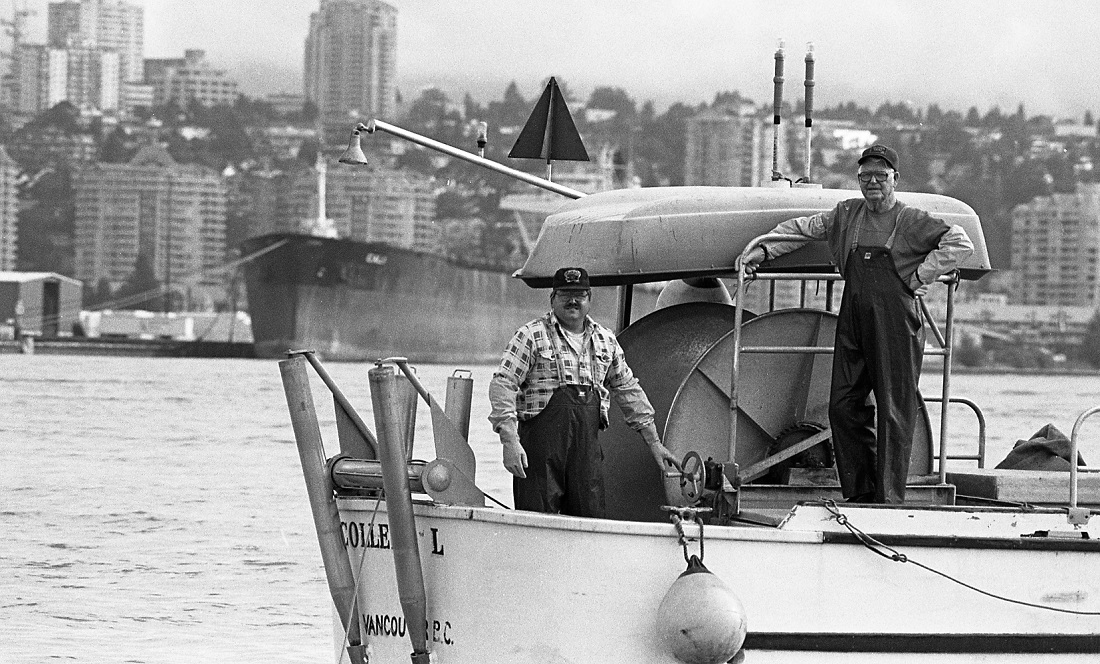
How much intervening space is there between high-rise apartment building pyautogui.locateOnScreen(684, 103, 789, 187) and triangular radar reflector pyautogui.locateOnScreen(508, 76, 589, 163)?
10501 centimetres

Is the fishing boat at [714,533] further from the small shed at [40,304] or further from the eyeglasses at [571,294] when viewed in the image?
the small shed at [40,304]

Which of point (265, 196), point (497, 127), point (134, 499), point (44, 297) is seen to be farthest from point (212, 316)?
point (134, 499)

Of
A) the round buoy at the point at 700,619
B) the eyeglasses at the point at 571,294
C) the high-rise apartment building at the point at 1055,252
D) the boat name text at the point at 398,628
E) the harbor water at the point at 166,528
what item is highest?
the high-rise apartment building at the point at 1055,252

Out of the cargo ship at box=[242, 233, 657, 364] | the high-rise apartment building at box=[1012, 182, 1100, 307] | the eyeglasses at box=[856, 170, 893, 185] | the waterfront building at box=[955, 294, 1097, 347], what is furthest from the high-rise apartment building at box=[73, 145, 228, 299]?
the eyeglasses at box=[856, 170, 893, 185]

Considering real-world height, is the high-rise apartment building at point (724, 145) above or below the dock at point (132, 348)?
above

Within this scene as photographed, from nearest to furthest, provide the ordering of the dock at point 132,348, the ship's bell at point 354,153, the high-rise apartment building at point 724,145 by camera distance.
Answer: the ship's bell at point 354,153 → the dock at point 132,348 → the high-rise apartment building at point 724,145

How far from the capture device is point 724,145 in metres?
150

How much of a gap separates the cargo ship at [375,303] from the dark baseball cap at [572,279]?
87.8m

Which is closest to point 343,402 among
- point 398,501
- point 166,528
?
point 398,501

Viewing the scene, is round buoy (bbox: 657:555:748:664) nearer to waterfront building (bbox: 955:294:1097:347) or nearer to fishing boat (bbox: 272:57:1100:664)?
fishing boat (bbox: 272:57:1100:664)

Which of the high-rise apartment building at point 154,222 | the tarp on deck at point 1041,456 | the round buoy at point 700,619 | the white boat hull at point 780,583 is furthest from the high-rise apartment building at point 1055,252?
the round buoy at point 700,619

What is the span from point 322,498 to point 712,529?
1950 millimetres

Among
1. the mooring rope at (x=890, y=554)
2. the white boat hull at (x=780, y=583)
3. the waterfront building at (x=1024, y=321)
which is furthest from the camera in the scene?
the waterfront building at (x=1024, y=321)

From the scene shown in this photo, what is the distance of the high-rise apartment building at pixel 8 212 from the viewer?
6654 inches
